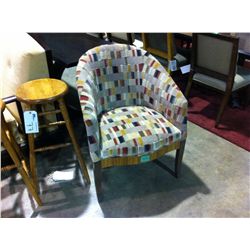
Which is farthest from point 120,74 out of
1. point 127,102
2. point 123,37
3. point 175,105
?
point 123,37

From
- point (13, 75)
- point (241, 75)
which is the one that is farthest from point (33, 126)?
point (241, 75)

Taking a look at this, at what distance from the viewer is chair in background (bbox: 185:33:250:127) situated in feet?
6.72

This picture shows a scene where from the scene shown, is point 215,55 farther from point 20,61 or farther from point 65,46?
point 20,61

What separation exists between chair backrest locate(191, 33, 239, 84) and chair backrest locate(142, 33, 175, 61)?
22 cm

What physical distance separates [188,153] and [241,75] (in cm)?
84

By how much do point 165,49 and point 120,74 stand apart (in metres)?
0.90

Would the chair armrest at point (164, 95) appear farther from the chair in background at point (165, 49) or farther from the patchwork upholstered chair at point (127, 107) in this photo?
the chair in background at point (165, 49)

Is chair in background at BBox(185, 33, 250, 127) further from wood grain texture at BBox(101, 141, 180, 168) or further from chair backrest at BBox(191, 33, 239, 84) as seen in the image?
wood grain texture at BBox(101, 141, 180, 168)

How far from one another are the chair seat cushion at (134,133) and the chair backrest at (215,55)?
776 mm

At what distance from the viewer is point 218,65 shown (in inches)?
86.6

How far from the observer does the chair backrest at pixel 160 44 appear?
7.93 ft

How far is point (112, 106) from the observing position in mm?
1889
